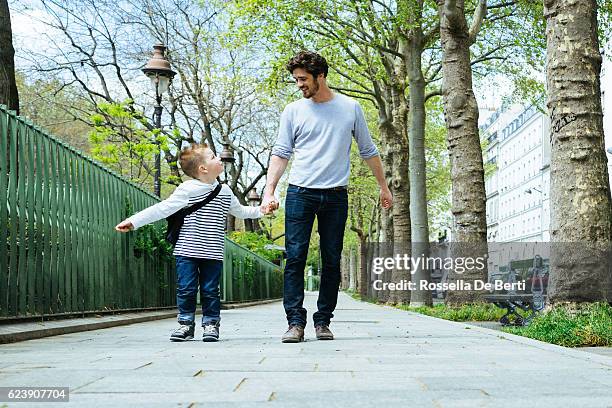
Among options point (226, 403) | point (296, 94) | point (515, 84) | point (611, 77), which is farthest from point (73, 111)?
point (226, 403)

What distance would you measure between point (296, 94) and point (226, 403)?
74.4 feet

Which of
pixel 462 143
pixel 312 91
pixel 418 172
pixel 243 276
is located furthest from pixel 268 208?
pixel 243 276

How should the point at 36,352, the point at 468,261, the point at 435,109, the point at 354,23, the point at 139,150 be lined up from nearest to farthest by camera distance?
the point at 36,352
the point at 468,261
the point at 139,150
the point at 354,23
the point at 435,109

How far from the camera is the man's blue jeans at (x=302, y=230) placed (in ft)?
20.7

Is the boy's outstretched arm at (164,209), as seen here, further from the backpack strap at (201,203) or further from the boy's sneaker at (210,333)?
the boy's sneaker at (210,333)

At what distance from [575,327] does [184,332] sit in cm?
316

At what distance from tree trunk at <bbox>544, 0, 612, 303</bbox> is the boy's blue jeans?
3.32m

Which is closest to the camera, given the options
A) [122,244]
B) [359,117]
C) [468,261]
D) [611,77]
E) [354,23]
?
Result: [359,117]

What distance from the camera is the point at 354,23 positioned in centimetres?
2112

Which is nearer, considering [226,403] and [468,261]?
[226,403]

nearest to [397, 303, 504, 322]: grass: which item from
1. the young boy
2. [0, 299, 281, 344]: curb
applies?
[0, 299, 281, 344]: curb

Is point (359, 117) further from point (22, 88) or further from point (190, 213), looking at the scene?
point (22, 88)

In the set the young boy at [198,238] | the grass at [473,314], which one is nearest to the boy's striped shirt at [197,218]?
the young boy at [198,238]

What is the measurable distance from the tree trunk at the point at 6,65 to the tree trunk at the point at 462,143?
22.3ft
